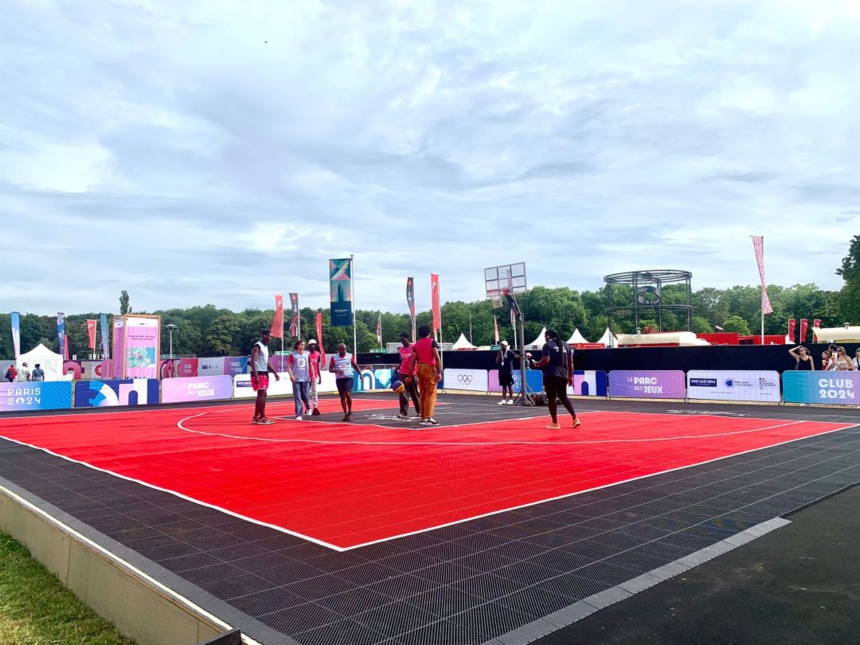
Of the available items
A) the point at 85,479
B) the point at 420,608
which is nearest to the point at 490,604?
the point at 420,608

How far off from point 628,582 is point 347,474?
171 inches

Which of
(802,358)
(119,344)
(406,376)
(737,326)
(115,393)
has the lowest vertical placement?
(115,393)

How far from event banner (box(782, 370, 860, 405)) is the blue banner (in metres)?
16.6

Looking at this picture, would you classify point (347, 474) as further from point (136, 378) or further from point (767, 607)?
point (136, 378)

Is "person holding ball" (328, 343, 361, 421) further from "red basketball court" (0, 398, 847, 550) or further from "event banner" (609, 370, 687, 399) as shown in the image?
"event banner" (609, 370, 687, 399)

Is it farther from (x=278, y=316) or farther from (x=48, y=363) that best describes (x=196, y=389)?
(x=278, y=316)

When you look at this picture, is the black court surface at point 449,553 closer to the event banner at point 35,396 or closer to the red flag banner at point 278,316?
the event banner at point 35,396

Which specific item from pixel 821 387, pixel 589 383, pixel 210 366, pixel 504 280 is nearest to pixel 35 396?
pixel 504 280

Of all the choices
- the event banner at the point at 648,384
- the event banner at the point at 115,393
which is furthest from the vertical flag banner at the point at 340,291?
the event banner at the point at 648,384

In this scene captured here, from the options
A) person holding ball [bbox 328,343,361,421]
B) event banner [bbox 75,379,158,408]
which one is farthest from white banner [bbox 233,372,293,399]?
person holding ball [bbox 328,343,361,421]

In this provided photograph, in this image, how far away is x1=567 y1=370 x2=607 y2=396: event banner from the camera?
24.0 meters

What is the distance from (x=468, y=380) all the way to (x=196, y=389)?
11571 mm

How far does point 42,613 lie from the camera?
3.93m

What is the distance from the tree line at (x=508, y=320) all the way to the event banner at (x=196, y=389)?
47.3 metres
